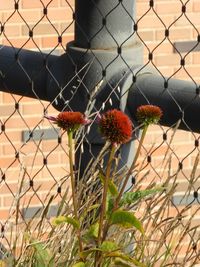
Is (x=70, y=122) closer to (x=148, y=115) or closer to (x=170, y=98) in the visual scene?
(x=148, y=115)

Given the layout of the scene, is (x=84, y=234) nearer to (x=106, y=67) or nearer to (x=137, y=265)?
(x=137, y=265)

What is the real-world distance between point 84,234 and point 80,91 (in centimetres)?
85

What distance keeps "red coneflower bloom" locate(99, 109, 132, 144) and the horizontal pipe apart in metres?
0.67

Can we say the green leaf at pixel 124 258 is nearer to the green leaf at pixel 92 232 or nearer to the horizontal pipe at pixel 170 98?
the green leaf at pixel 92 232

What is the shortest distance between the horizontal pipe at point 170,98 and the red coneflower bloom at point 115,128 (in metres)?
0.67

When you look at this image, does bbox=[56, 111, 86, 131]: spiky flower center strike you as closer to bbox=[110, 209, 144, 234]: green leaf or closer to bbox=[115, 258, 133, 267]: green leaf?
bbox=[110, 209, 144, 234]: green leaf

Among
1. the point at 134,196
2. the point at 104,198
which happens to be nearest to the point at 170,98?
the point at 134,196

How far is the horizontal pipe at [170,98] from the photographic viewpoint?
2.86m

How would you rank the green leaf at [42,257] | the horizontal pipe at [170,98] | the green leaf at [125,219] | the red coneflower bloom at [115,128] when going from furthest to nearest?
the horizontal pipe at [170,98]
the green leaf at [42,257]
the green leaf at [125,219]
the red coneflower bloom at [115,128]

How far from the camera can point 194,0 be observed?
5.38m

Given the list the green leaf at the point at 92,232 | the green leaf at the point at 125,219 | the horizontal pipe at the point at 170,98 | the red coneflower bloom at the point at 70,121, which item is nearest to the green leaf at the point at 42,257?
the green leaf at the point at 92,232

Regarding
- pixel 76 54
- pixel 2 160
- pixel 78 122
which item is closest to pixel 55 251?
pixel 78 122

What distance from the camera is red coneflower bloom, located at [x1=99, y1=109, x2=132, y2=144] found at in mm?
2184

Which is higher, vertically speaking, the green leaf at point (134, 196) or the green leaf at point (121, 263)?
the green leaf at point (134, 196)
